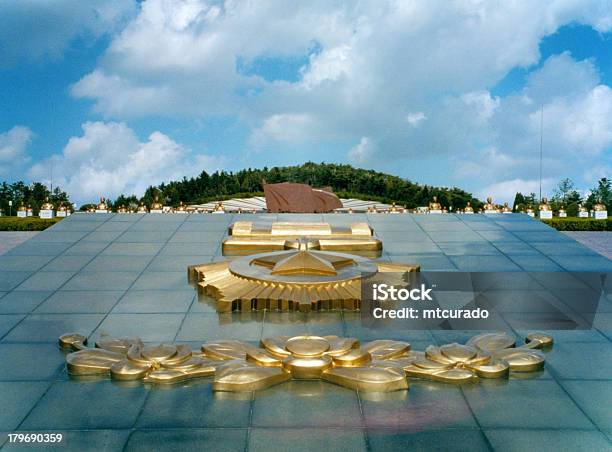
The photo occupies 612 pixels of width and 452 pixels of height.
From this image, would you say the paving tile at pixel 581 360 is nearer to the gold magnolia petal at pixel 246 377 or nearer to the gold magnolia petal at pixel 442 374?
the gold magnolia petal at pixel 442 374

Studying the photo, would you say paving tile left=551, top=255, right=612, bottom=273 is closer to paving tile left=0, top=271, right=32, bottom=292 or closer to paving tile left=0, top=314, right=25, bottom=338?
paving tile left=0, top=314, right=25, bottom=338

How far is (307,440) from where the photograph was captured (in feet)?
8.23

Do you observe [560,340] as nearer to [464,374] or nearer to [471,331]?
[471,331]

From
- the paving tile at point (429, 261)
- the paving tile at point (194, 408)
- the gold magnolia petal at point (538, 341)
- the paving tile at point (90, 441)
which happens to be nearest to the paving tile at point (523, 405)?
the gold magnolia petal at point (538, 341)

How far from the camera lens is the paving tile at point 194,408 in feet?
8.66

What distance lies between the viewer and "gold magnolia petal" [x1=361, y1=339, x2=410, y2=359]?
3.24 m

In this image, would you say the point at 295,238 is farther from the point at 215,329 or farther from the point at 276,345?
the point at 276,345

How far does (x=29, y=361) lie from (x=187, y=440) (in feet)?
4.35

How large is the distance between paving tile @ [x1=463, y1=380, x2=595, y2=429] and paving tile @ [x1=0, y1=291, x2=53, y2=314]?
9.83 ft

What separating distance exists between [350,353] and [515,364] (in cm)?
86

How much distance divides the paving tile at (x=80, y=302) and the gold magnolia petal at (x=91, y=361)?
2.93 ft

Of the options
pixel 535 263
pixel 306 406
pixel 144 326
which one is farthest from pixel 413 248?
pixel 306 406

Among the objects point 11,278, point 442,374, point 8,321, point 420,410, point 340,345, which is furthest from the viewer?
point 11,278

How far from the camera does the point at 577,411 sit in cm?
281
